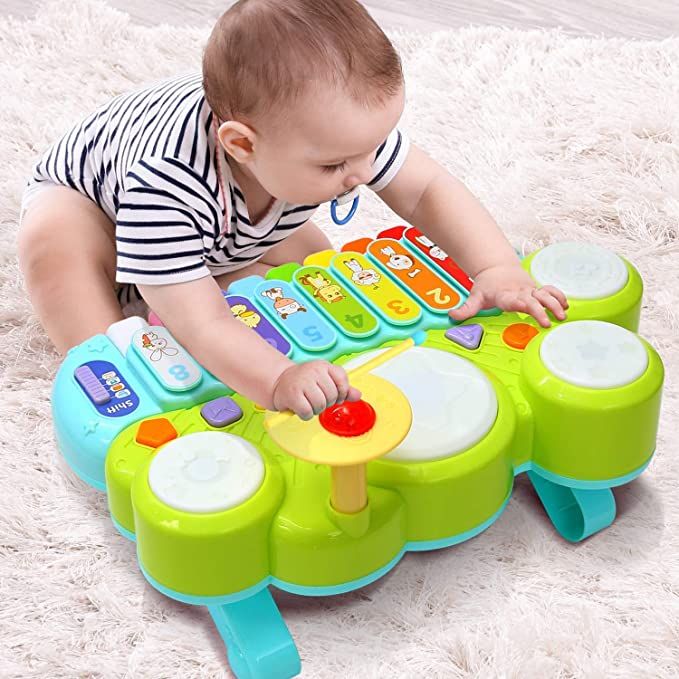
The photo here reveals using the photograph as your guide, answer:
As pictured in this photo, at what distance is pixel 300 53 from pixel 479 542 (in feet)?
1.31

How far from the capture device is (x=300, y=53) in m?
0.74

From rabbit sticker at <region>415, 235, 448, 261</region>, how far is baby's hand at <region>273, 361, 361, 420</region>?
0.92ft

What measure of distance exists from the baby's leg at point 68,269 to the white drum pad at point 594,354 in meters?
0.40

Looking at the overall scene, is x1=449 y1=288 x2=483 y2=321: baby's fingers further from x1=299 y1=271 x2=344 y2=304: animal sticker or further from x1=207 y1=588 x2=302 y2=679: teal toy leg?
x1=207 y1=588 x2=302 y2=679: teal toy leg

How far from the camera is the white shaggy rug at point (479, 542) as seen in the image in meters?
0.78

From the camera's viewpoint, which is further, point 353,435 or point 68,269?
point 68,269

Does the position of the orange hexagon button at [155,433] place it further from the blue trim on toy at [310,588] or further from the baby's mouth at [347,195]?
the baby's mouth at [347,195]

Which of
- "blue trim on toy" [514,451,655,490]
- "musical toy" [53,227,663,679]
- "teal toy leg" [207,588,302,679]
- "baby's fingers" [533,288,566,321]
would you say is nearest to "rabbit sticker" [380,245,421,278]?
"musical toy" [53,227,663,679]

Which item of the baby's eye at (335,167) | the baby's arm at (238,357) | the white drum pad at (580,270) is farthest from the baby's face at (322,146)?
the white drum pad at (580,270)

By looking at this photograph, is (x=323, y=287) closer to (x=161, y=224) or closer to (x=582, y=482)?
(x=161, y=224)

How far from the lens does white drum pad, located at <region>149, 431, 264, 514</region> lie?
734 mm

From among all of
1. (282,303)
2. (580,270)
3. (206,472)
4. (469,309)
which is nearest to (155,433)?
(206,472)

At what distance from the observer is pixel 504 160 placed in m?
1.32

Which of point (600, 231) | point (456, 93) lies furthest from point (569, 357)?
point (456, 93)
